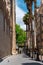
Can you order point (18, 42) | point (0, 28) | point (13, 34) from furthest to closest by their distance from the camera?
point (18, 42), point (13, 34), point (0, 28)

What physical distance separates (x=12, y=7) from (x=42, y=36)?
19.5 meters

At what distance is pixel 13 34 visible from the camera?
6494cm

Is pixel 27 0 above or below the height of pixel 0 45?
above

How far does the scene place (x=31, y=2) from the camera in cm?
4369

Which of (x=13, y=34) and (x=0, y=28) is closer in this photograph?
(x=0, y=28)

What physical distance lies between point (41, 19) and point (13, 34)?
20464mm

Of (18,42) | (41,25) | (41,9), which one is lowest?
(18,42)

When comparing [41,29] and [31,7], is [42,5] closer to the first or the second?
[41,29]

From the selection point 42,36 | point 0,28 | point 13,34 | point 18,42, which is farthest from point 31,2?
point 18,42

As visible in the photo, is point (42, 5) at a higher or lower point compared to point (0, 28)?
higher

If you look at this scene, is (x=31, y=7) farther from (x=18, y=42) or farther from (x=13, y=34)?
(x=18, y=42)

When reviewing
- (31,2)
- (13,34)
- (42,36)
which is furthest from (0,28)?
(42,36)

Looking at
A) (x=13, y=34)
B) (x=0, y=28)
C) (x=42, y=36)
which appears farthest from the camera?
(x=42, y=36)

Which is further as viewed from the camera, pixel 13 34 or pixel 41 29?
pixel 41 29
